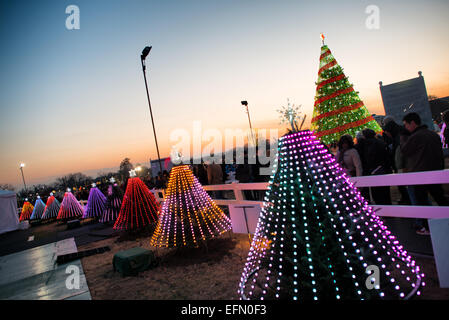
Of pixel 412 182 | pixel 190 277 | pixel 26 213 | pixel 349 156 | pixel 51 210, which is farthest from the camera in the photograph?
pixel 26 213

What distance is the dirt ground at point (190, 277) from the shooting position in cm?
381

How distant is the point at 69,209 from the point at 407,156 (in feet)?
61.1

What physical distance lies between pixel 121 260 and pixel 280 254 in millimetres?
3875

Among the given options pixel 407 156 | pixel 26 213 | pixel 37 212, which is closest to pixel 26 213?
pixel 26 213

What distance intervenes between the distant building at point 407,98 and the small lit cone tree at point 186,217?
27.4 metres

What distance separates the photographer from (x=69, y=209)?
16875 mm

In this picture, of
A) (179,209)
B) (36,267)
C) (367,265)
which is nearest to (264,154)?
(179,209)

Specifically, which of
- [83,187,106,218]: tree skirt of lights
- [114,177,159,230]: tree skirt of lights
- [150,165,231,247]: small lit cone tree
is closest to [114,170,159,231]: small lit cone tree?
[114,177,159,230]: tree skirt of lights

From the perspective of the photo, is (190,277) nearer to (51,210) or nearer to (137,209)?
(137,209)

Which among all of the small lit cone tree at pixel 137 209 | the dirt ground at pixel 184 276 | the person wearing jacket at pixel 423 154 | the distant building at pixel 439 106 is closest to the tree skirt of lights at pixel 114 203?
the small lit cone tree at pixel 137 209

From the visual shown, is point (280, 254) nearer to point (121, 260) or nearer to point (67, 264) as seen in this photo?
point (121, 260)

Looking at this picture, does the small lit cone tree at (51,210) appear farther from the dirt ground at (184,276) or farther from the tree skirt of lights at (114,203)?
the dirt ground at (184,276)

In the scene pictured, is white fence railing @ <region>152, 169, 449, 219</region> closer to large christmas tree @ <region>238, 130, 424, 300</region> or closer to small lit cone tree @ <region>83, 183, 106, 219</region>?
large christmas tree @ <region>238, 130, 424, 300</region>
